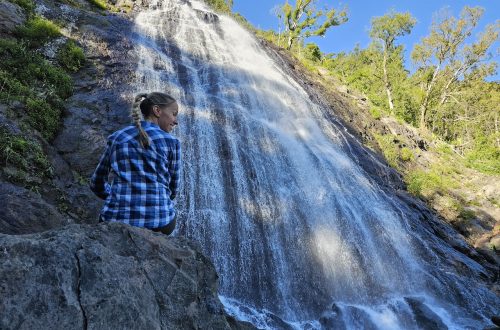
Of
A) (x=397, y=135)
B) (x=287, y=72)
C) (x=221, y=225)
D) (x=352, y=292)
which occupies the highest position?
(x=287, y=72)

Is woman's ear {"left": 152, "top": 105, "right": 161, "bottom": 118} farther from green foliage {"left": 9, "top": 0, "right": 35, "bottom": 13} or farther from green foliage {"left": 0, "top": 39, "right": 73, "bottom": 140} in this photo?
green foliage {"left": 9, "top": 0, "right": 35, "bottom": 13}

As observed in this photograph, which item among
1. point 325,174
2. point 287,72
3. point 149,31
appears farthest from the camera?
point 287,72

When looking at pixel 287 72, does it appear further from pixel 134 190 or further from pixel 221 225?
pixel 134 190

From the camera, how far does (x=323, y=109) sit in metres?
16.7

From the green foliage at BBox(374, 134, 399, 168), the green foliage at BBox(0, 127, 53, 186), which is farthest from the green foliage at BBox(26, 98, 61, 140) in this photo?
the green foliage at BBox(374, 134, 399, 168)

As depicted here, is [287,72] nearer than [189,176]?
No

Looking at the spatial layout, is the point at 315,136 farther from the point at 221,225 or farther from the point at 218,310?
the point at 218,310

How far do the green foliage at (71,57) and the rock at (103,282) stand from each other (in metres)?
9.94

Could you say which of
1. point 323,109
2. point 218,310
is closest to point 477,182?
point 323,109

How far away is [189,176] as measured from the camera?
9305mm

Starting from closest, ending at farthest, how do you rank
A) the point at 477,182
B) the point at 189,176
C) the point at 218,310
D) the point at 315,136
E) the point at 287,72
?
the point at 218,310 → the point at 189,176 → the point at 315,136 → the point at 287,72 → the point at 477,182

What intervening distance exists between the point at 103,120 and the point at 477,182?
18.7m

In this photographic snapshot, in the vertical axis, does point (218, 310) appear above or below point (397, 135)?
below

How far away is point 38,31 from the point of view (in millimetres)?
11414
